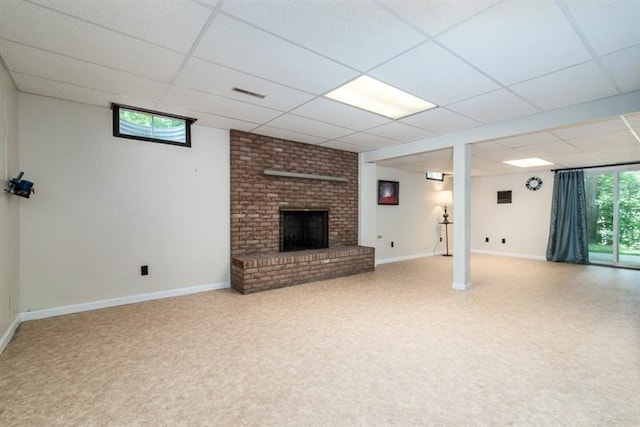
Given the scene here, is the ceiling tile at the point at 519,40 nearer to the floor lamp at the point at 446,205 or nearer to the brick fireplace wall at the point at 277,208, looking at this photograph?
the brick fireplace wall at the point at 277,208

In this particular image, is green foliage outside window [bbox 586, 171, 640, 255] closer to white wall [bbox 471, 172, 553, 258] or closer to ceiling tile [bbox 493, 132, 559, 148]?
white wall [bbox 471, 172, 553, 258]

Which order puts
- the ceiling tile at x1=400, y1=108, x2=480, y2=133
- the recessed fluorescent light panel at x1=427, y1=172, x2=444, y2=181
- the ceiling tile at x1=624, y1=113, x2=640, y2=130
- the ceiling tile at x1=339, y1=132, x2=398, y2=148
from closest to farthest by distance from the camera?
the ceiling tile at x1=624, y1=113, x2=640, y2=130
the ceiling tile at x1=400, y1=108, x2=480, y2=133
the ceiling tile at x1=339, y1=132, x2=398, y2=148
the recessed fluorescent light panel at x1=427, y1=172, x2=444, y2=181

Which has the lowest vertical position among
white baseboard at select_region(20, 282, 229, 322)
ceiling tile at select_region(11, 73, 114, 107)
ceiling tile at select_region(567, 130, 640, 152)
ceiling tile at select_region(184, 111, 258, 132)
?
white baseboard at select_region(20, 282, 229, 322)

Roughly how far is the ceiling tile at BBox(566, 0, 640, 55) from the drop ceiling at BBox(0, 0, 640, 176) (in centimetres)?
1

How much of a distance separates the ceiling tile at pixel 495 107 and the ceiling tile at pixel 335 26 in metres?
1.44

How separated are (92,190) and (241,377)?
2975 mm

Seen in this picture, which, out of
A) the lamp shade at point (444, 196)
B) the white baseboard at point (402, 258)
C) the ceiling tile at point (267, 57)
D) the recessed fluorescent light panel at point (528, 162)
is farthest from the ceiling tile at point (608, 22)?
the lamp shade at point (444, 196)

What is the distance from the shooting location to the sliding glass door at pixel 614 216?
6273 millimetres

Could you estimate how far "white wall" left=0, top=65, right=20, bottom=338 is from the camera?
2.51 metres

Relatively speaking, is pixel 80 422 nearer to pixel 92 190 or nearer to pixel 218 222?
pixel 92 190

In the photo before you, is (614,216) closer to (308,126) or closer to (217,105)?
(308,126)

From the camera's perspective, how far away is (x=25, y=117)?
10.2ft

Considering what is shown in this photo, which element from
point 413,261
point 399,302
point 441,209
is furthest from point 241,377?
point 441,209

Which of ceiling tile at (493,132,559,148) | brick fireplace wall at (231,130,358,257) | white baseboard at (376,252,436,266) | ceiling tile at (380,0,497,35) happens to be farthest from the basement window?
white baseboard at (376,252,436,266)
